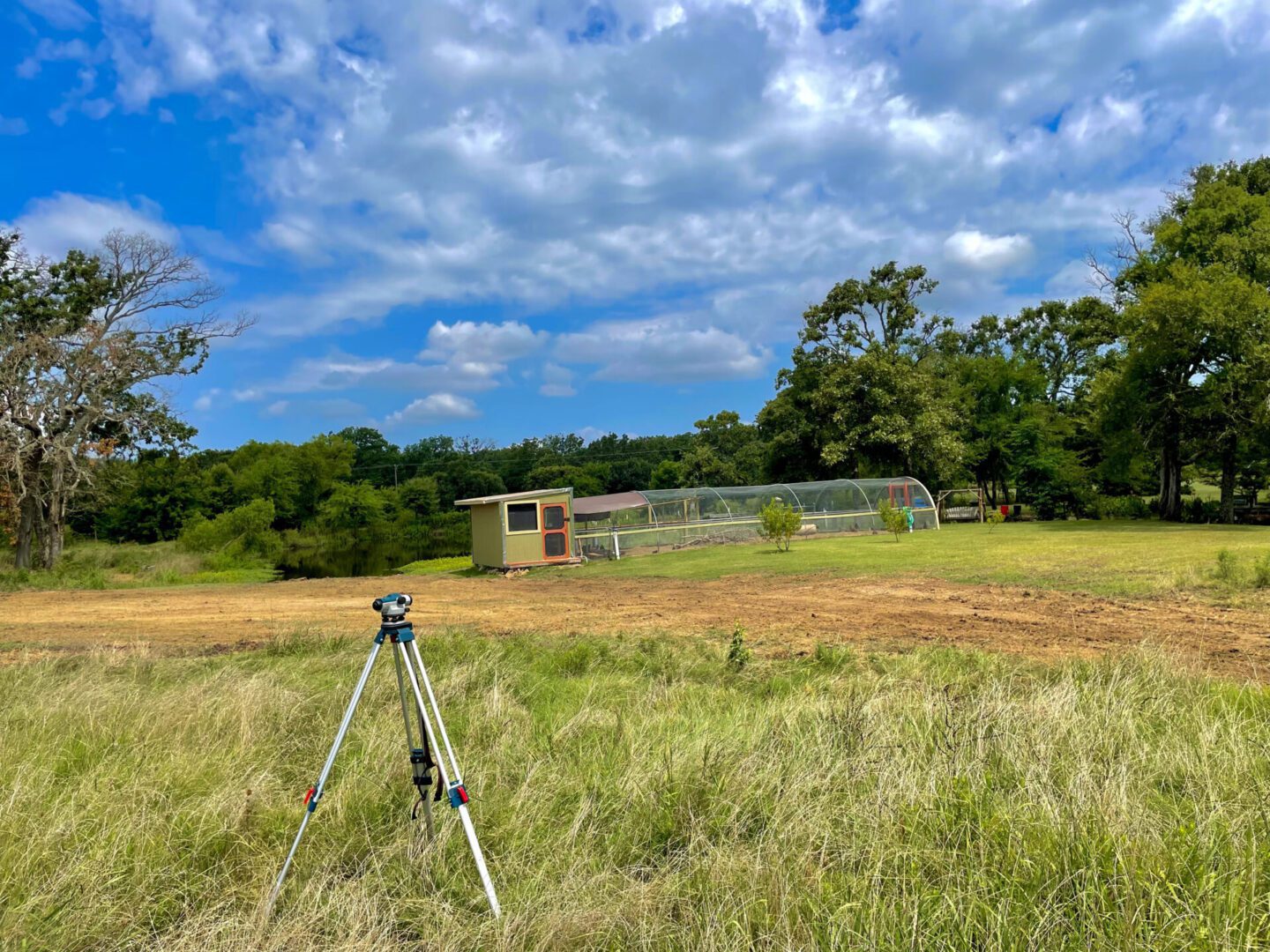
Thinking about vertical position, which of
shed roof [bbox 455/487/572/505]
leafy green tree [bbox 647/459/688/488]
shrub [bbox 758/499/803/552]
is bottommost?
shrub [bbox 758/499/803/552]

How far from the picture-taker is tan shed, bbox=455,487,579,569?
73.9 ft

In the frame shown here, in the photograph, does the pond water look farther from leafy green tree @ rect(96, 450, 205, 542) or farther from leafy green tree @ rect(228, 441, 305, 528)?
leafy green tree @ rect(96, 450, 205, 542)

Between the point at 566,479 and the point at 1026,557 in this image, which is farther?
the point at 566,479

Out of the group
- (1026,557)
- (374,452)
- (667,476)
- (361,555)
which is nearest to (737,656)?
(1026,557)

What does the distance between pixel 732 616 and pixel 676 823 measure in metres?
7.61

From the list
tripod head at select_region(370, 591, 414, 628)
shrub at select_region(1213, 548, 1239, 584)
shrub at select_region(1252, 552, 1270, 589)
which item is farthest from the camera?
shrub at select_region(1213, 548, 1239, 584)

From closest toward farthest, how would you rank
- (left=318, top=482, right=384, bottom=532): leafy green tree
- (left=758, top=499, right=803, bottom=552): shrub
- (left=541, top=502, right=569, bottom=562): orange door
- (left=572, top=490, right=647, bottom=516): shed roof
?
(left=758, top=499, right=803, bottom=552): shrub < (left=541, top=502, right=569, bottom=562): orange door < (left=572, top=490, right=647, bottom=516): shed roof < (left=318, top=482, right=384, bottom=532): leafy green tree

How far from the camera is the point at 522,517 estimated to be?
22844 mm

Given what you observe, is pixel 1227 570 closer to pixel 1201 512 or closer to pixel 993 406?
pixel 1201 512

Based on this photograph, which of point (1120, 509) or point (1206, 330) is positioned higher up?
point (1206, 330)

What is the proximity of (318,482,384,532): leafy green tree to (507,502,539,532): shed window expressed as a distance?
41.1 metres

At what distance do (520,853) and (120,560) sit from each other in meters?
30.6

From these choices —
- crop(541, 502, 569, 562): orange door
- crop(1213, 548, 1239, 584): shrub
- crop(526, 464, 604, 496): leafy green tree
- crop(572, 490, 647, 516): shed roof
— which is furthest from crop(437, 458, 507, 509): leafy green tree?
crop(1213, 548, 1239, 584): shrub

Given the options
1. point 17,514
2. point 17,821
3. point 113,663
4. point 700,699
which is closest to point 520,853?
point 17,821
